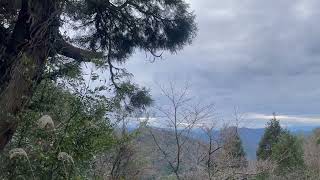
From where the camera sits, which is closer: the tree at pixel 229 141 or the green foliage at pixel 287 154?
the tree at pixel 229 141

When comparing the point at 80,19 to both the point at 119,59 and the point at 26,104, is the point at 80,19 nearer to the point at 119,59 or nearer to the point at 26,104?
the point at 119,59

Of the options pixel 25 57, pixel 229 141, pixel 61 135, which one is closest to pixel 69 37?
pixel 25 57

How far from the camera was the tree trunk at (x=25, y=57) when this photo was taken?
432 centimetres

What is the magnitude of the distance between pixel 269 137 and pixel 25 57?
67.8 feet

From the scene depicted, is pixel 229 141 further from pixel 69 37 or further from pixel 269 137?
pixel 269 137

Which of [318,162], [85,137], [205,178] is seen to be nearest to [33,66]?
[85,137]

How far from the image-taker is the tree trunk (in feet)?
14.2

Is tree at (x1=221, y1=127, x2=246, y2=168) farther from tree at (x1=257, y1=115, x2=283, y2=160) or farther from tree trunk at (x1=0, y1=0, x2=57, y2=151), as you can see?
tree at (x1=257, y1=115, x2=283, y2=160)

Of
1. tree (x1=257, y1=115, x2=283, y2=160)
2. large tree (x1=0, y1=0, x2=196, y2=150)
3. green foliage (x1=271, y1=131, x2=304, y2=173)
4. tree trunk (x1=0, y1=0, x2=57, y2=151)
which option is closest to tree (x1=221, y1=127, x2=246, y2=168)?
green foliage (x1=271, y1=131, x2=304, y2=173)

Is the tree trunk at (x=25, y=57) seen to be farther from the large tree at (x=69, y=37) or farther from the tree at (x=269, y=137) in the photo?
the tree at (x=269, y=137)

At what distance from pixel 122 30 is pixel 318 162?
1794 cm

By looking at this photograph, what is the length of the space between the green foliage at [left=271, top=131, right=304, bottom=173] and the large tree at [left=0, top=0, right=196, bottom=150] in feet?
46.4

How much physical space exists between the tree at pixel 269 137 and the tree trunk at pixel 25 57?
19.6 meters

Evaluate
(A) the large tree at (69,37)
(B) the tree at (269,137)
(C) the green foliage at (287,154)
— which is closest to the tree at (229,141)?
(C) the green foliage at (287,154)
